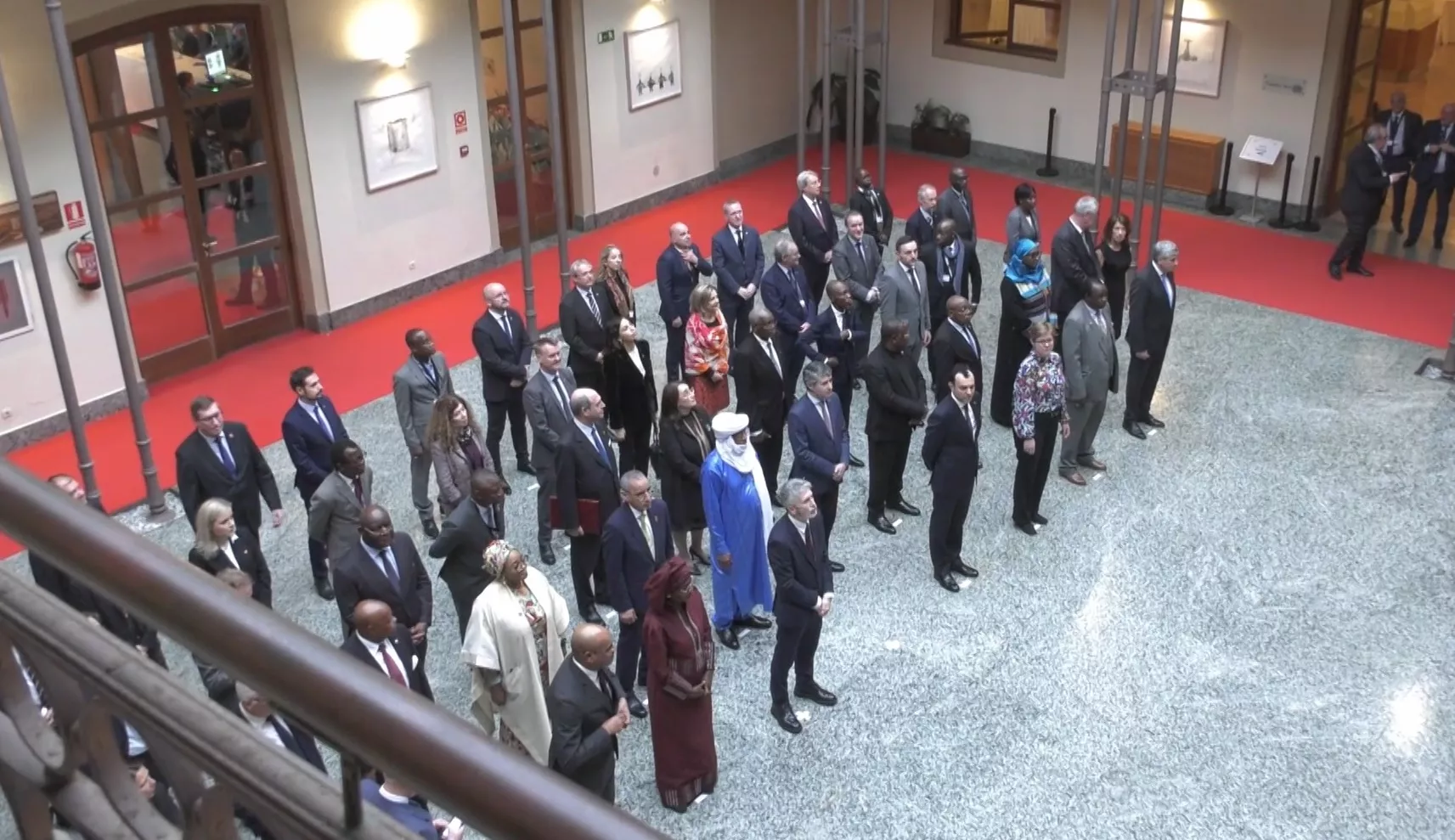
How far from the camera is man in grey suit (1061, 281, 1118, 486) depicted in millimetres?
9945

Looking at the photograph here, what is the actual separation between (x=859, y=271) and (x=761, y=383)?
7.85 ft

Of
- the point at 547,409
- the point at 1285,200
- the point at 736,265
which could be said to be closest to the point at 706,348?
the point at 547,409

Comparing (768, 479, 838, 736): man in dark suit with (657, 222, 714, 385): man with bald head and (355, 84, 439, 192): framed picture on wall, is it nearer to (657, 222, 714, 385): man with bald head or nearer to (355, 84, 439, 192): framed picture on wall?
(657, 222, 714, 385): man with bald head

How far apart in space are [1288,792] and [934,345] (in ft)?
13.0

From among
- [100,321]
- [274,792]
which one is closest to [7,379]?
[100,321]

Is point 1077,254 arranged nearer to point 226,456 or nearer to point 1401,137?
point 1401,137

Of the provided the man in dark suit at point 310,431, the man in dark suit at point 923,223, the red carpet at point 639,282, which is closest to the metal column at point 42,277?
the red carpet at point 639,282

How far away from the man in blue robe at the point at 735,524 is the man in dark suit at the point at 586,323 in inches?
93.8

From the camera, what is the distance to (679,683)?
269 inches

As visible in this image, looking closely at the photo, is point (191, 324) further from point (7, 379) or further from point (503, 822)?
point (503, 822)

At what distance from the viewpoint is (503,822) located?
975 mm

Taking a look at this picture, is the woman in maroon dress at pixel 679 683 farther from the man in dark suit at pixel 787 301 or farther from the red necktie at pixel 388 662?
the man in dark suit at pixel 787 301

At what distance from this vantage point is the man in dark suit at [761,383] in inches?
373

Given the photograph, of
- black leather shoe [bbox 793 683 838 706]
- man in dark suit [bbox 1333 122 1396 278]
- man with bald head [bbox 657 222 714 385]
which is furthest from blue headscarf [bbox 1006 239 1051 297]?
man in dark suit [bbox 1333 122 1396 278]
